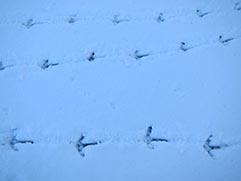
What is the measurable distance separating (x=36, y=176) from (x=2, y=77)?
1.13 ft

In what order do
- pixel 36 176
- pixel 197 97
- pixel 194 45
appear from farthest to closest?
pixel 194 45 < pixel 197 97 < pixel 36 176

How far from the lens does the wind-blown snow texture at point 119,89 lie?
75 cm

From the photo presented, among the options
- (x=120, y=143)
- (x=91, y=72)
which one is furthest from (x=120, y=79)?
(x=120, y=143)

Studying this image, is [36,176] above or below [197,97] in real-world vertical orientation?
below

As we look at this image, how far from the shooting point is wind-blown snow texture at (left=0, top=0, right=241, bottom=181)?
0.75 m

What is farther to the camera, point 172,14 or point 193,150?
point 172,14

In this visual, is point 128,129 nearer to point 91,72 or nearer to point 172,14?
point 91,72

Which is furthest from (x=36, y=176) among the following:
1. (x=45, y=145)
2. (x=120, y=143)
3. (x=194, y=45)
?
(x=194, y=45)

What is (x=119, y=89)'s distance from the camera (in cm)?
87

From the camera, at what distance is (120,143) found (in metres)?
0.78

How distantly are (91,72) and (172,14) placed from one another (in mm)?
377

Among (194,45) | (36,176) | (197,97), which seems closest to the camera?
(36,176)

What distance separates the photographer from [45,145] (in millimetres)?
781

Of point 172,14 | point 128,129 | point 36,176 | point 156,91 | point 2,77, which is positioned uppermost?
point 172,14
